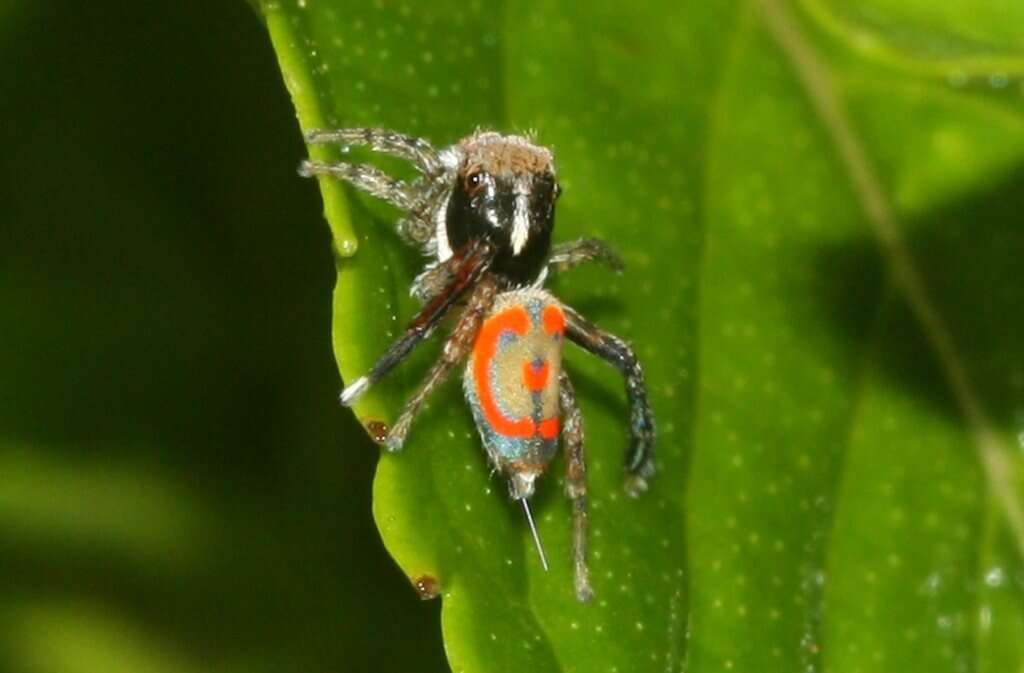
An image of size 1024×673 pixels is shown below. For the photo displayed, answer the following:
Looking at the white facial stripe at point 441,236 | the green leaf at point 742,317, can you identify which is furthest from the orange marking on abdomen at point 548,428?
the white facial stripe at point 441,236

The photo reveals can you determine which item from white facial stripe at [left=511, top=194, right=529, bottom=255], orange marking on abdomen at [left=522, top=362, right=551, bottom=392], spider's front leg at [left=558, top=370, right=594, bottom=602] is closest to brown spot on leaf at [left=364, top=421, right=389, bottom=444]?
orange marking on abdomen at [left=522, top=362, right=551, bottom=392]

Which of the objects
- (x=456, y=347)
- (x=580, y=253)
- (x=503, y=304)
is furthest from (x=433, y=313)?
(x=580, y=253)

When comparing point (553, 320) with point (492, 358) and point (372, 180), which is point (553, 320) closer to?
point (492, 358)

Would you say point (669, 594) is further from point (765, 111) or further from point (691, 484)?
point (765, 111)

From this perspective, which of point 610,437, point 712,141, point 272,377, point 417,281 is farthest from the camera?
point 272,377

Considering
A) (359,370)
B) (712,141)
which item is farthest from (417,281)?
(712,141)

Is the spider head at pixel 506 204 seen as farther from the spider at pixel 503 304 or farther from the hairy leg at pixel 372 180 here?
the hairy leg at pixel 372 180

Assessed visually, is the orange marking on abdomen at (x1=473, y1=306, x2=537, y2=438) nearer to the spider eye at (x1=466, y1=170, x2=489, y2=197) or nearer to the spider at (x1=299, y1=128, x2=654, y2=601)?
the spider at (x1=299, y1=128, x2=654, y2=601)
